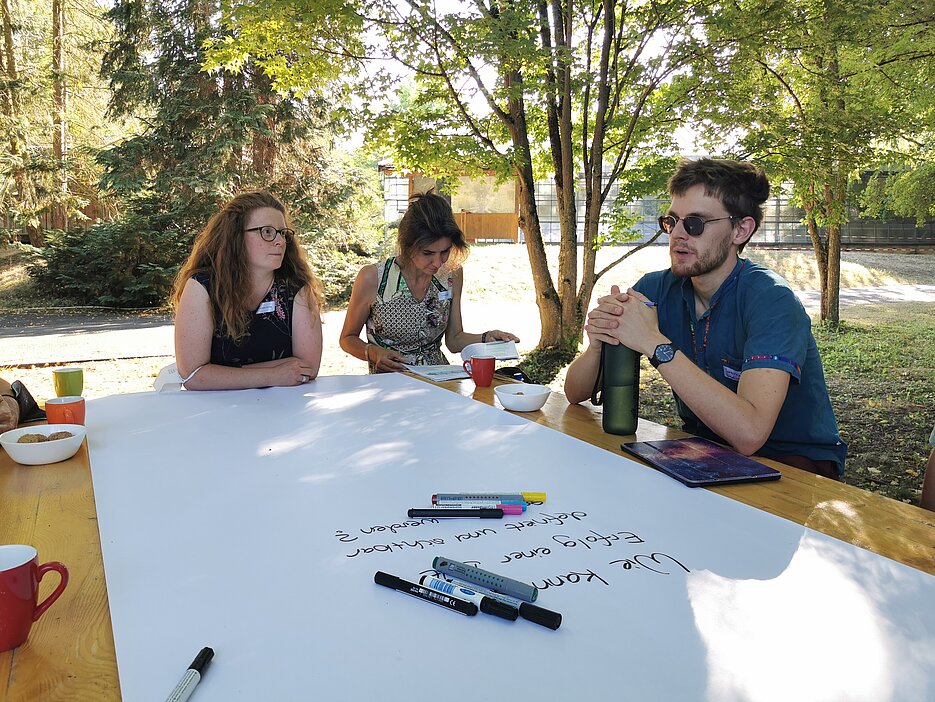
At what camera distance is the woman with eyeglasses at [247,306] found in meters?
2.64

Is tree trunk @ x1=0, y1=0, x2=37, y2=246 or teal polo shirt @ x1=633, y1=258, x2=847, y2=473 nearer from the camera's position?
teal polo shirt @ x1=633, y1=258, x2=847, y2=473

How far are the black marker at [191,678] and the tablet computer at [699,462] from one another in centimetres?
100

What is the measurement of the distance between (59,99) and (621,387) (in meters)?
16.3

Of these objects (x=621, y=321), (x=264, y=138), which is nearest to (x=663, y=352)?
(x=621, y=321)

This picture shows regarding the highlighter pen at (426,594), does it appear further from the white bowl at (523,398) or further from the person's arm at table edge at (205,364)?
the person's arm at table edge at (205,364)

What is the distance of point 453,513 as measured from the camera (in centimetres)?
131

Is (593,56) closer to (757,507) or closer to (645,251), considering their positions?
(757,507)

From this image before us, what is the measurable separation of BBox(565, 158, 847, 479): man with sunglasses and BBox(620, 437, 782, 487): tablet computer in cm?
9

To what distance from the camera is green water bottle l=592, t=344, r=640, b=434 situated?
1.85 metres

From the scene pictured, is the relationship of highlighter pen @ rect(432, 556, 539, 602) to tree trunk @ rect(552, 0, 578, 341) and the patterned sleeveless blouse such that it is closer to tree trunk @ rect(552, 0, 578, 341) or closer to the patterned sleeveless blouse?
the patterned sleeveless blouse

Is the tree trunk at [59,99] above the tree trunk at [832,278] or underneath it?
above

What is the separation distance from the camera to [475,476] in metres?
1.54

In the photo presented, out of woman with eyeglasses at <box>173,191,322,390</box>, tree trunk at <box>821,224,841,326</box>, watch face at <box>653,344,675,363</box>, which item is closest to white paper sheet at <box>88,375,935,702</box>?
watch face at <box>653,344,675,363</box>

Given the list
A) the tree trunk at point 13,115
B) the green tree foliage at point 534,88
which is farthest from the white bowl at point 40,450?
the tree trunk at point 13,115
